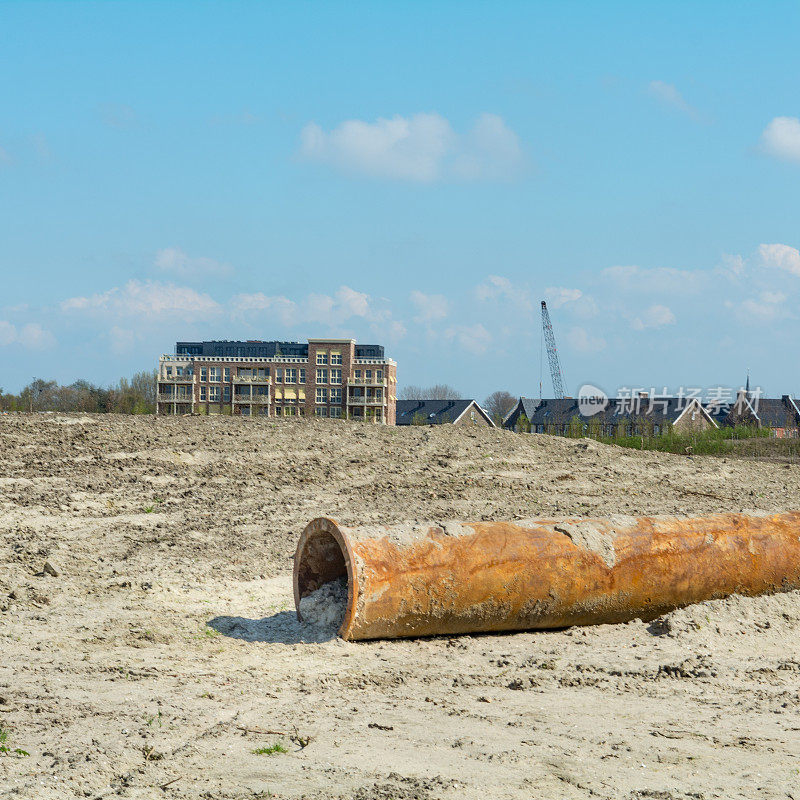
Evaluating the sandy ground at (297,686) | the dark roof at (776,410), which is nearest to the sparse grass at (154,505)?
the sandy ground at (297,686)

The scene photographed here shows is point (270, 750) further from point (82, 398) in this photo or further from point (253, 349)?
point (253, 349)

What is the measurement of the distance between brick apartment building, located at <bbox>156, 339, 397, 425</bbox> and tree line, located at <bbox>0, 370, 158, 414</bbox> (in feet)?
70.4

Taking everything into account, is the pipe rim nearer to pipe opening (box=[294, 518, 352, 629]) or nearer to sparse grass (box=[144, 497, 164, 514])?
pipe opening (box=[294, 518, 352, 629])

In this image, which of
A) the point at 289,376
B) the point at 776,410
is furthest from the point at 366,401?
the point at 776,410

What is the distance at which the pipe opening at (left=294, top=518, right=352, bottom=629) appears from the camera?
6746 millimetres

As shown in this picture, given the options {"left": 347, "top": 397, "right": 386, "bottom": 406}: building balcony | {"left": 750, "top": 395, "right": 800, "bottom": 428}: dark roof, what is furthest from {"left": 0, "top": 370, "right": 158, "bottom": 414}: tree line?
{"left": 750, "top": 395, "right": 800, "bottom": 428}: dark roof

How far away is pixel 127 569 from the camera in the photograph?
866cm

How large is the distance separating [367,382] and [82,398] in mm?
62611

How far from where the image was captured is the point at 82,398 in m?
38.8

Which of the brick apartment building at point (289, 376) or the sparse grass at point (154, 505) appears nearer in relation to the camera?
the sparse grass at point (154, 505)

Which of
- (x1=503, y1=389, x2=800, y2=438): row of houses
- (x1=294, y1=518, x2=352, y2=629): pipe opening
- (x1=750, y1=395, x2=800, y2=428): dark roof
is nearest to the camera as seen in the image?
(x1=294, y1=518, x2=352, y2=629): pipe opening

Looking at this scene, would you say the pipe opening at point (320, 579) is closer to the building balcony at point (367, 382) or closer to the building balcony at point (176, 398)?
the building balcony at point (176, 398)

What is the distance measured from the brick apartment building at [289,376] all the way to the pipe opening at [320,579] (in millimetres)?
91951

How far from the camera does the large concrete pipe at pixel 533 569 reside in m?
6.28
